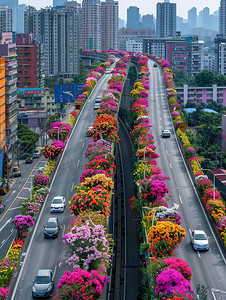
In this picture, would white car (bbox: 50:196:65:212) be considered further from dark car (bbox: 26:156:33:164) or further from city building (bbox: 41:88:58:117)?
city building (bbox: 41:88:58:117)

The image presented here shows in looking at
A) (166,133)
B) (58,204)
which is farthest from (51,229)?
(166,133)

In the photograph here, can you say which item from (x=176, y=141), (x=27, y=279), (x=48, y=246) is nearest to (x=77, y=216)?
(x=48, y=246)

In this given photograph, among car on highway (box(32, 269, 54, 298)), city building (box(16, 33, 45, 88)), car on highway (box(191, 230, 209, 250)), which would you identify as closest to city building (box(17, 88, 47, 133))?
city building (box(16, 33, 45, 88))

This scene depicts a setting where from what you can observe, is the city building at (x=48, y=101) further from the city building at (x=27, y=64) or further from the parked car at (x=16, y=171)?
the parked car at (x=16, y=171)

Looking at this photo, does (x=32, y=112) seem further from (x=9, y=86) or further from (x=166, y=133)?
(x=166, y=133)

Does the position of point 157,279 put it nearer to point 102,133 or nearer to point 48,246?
point 48,246
